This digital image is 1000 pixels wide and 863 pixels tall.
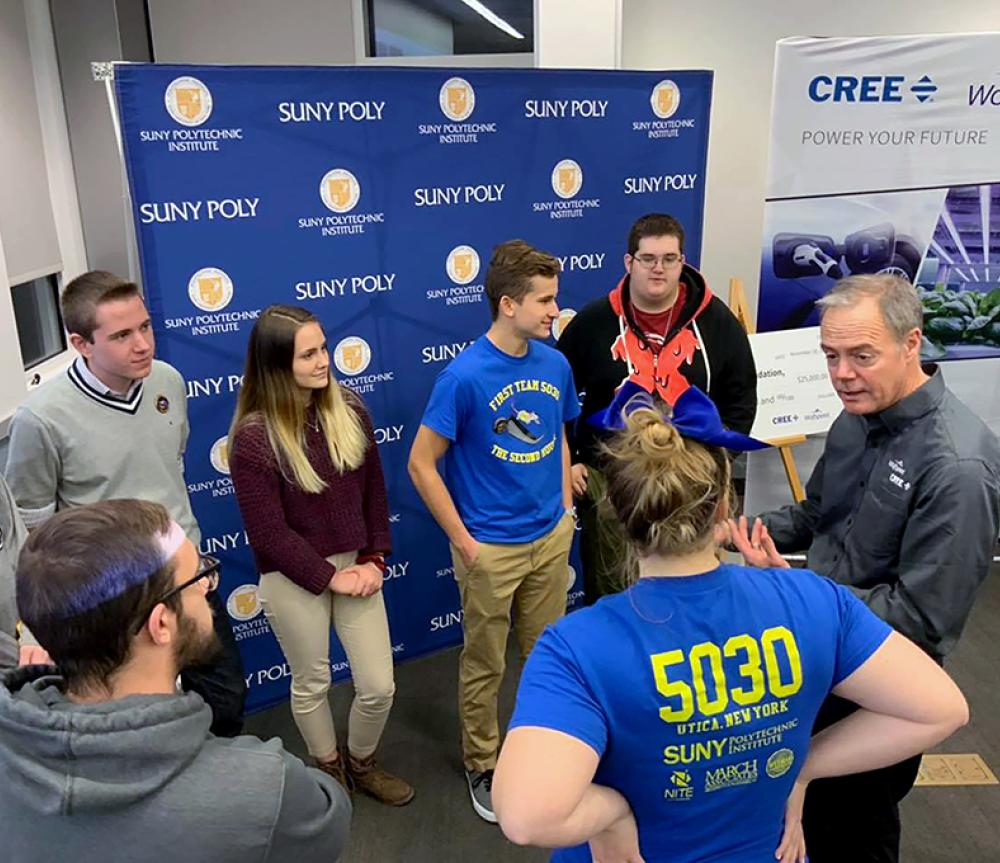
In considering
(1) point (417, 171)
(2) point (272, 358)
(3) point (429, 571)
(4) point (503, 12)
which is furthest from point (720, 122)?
(2) point (272, 358)

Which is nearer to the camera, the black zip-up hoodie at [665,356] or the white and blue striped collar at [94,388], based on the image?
the white and blue striped collar at [94,388]

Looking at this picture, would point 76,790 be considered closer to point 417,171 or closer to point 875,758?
point 875,758

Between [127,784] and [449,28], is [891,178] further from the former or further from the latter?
[127,784]

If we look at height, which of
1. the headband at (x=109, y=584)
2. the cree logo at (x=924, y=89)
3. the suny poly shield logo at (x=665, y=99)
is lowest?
the headband at (x=109, y=584)

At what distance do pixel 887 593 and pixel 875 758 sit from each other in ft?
1.43

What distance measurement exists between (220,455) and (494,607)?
3.48ft

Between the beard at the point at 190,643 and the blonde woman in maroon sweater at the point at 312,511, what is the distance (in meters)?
1.11

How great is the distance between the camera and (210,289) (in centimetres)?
255

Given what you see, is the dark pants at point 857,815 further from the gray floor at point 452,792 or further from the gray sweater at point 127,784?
the gray sweater at point 127,784

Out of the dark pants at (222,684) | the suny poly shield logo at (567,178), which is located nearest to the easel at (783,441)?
the suny poly shield logo at (567,178)

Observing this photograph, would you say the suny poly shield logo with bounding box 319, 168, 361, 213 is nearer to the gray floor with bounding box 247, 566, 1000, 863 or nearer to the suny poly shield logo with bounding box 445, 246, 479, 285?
the suny poly shield logo with bounding box 445, 246, 479, 285

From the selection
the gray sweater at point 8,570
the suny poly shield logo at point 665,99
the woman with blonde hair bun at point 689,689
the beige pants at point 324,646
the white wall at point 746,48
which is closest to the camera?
the woman with blonde hair bun at point 689,689

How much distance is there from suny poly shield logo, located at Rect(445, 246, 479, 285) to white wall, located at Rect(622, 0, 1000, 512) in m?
1.89

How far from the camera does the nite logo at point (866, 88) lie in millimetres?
3465
